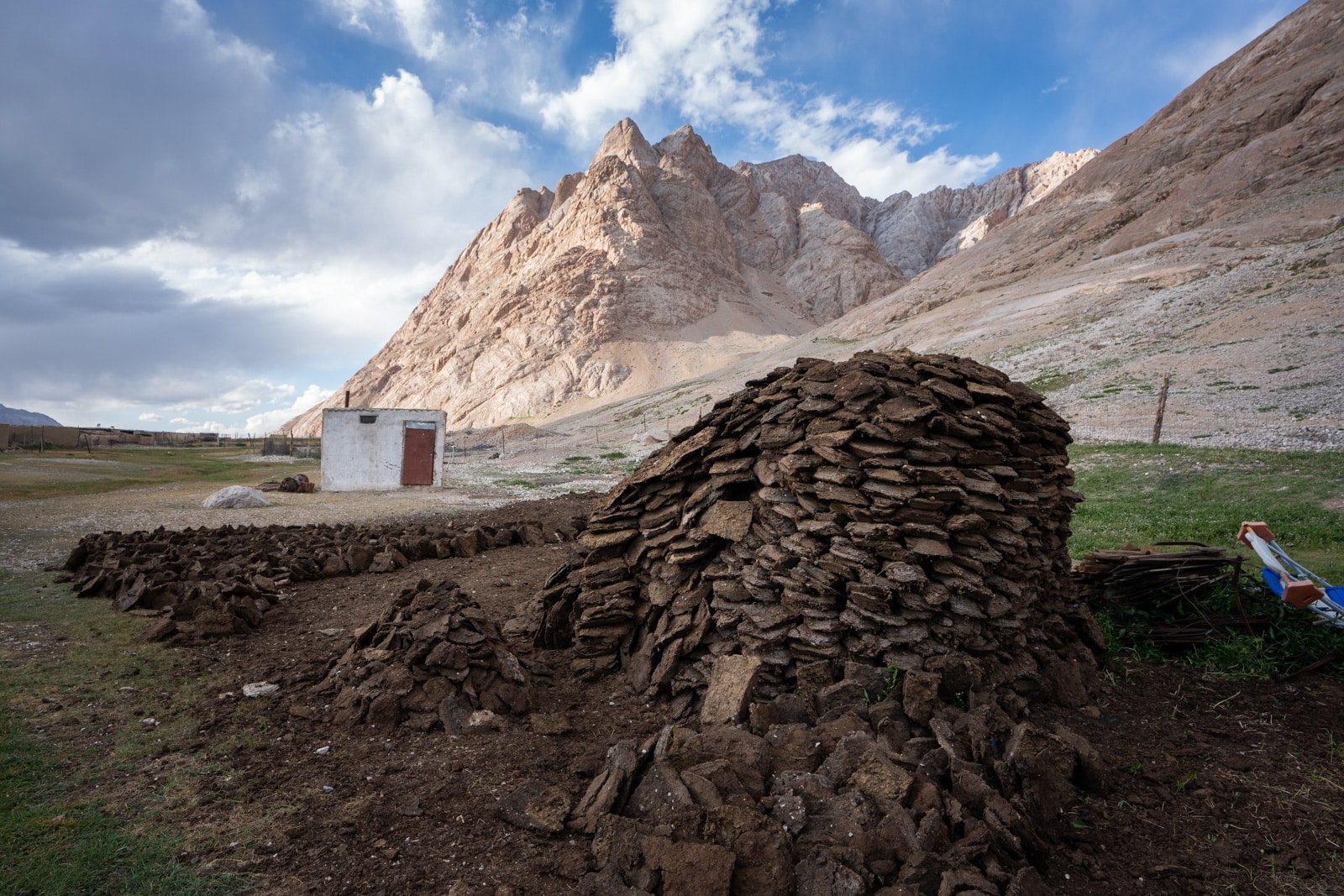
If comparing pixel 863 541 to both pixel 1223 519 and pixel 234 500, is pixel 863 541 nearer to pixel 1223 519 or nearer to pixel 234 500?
pixel 1223 519

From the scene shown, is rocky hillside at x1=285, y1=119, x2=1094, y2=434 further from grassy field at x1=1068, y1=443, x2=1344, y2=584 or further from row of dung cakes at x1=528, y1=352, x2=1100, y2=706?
row of dung cakes at x1=528, y1=352, x2=1100, y2=706

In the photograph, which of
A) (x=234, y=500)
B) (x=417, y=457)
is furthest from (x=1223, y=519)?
(x=234, y=500)

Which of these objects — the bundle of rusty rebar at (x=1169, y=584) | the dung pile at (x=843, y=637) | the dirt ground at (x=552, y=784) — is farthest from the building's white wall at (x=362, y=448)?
the bundle of rusty rebar at (x=1169, y=584)

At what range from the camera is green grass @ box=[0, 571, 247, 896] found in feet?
10.1

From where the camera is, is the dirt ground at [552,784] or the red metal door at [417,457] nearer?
the dirt ground at [552,784]

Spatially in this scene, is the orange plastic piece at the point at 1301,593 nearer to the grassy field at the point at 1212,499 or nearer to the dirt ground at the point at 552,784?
the dirt ground at the point at 552,784

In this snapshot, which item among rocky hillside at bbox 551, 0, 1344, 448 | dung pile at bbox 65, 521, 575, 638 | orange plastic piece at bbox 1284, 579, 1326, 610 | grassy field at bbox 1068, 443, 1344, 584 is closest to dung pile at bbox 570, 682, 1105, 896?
orange plastic piece at bbox 1284, 579, 1326, 610

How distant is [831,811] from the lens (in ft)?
10.2

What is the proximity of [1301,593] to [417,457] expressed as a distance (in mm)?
22308

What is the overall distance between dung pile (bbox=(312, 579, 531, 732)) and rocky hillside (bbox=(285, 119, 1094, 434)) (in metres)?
71.5

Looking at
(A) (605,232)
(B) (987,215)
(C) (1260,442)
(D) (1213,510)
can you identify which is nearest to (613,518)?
(D) (1213,510)

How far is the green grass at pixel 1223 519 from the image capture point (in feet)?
18.2

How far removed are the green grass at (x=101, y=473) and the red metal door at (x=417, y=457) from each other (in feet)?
30.1

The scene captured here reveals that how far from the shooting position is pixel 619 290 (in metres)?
88.2
